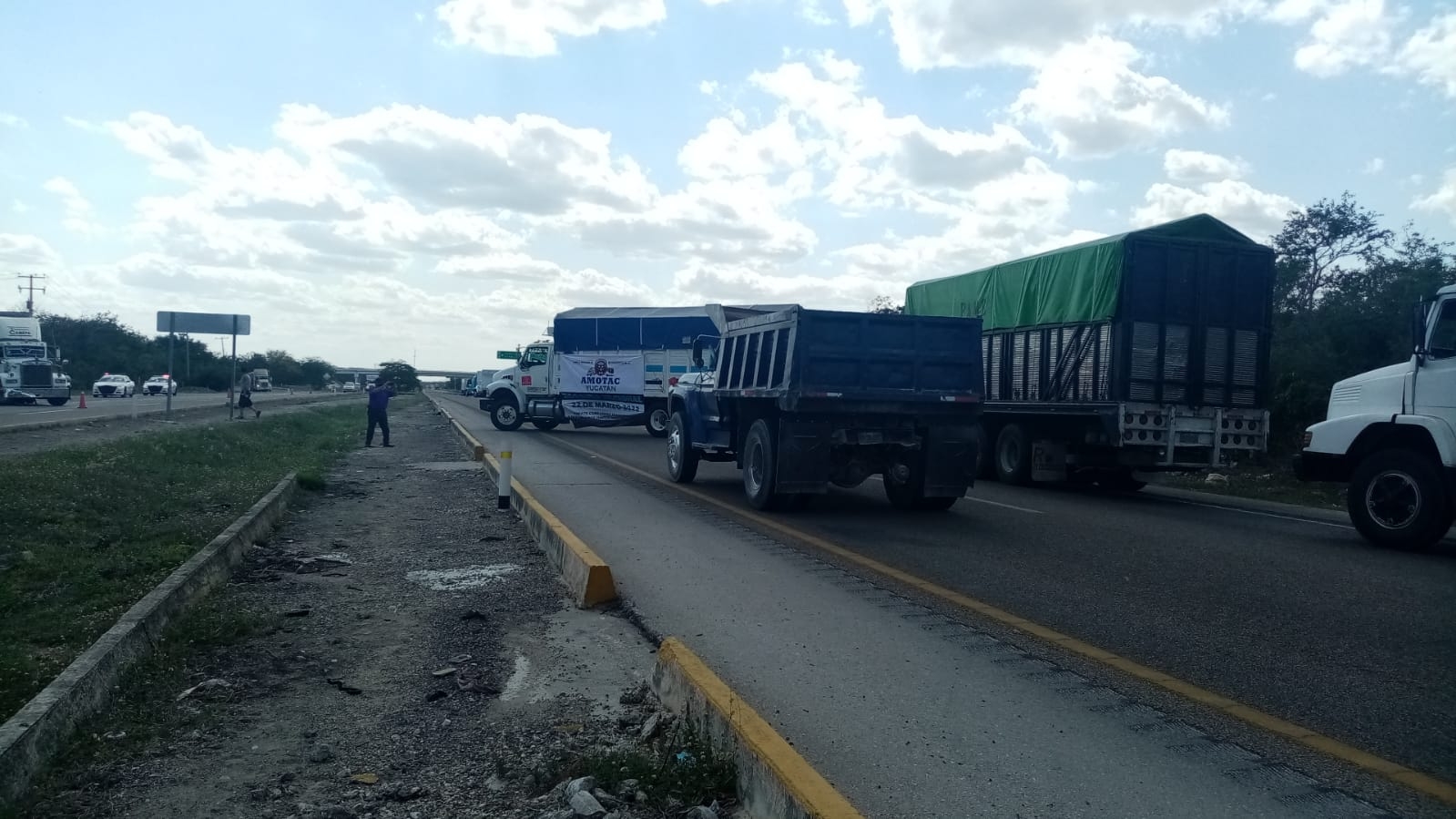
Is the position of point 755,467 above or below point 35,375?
below

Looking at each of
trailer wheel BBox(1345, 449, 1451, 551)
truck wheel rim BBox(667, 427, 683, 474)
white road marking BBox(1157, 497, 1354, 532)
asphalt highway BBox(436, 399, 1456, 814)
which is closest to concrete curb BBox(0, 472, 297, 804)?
asphalt highway BBox(436, 399, 1456, 814)

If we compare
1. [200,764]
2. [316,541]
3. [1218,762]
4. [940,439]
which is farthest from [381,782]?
[940,439]

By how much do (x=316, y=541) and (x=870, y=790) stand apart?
8315 millimetres

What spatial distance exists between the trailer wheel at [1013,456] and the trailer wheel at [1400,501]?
6610mm

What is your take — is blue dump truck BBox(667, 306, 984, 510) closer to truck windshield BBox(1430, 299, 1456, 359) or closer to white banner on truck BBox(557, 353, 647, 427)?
truck windshield BBox(1430, 299, 1456, 359)

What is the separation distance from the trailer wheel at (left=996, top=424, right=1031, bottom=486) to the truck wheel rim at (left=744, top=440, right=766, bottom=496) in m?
6.01

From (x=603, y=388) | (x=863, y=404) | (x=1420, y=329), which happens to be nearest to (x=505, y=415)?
(x=603, y=388)

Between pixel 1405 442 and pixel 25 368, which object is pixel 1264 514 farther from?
pixel 25 368

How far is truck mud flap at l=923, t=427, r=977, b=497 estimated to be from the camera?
42.5 ft

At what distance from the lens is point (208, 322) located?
94.9ft

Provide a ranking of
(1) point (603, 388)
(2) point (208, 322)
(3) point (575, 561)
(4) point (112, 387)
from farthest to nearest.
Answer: (4) point (112, 387) < (1) point (603, 388) < (2) point (208, 322) < (3) point (575, 561)

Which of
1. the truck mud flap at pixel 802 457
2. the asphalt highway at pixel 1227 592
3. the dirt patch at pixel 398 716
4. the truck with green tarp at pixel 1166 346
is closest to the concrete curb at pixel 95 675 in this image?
the dirt patch at pixel 398 716

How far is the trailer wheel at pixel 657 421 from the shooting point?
3259 cm

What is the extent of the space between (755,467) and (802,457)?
1191 millimetres
